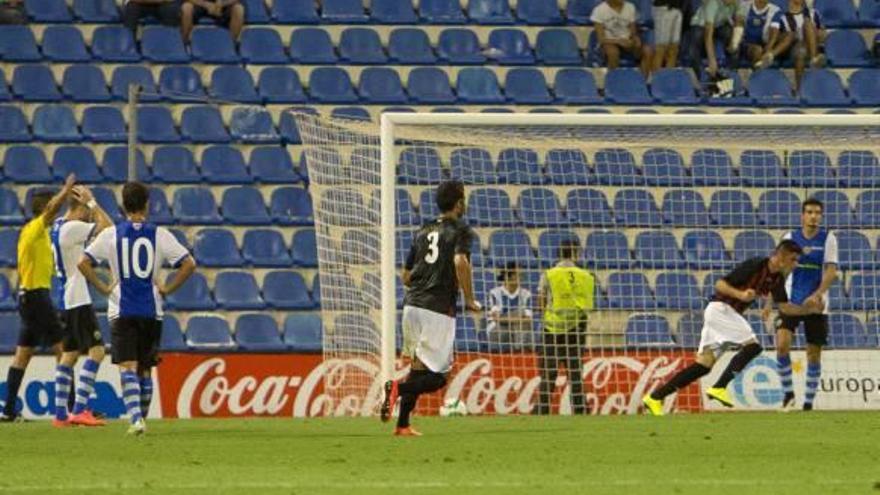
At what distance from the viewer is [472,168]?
22406 millimetres

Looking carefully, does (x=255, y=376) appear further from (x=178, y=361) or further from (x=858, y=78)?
(x=858, y=78)

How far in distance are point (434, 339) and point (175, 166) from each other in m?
9.30

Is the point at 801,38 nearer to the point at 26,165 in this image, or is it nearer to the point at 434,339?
the point at 26,165

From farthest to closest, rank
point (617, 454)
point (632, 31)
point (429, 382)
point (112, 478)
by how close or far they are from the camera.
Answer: point (632, 31) → point (429, 382) → point (617, 454) → point (112, 478)

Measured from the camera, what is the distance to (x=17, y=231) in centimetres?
2353

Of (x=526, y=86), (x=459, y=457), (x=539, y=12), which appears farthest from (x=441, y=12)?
(x=459, y=457)

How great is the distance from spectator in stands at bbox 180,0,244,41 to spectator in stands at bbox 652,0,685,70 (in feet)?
16.8

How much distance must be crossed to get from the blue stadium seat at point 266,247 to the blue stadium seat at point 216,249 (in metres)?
0.13

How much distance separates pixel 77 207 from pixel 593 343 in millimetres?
5716

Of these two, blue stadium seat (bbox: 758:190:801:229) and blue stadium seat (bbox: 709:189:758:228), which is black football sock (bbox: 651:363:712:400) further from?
blue stadium seat (bbox: 758:190:801:229)

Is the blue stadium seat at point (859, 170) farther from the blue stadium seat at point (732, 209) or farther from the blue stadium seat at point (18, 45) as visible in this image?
the blue stadium seat at point (18, 45)

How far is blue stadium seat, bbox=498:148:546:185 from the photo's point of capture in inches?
883

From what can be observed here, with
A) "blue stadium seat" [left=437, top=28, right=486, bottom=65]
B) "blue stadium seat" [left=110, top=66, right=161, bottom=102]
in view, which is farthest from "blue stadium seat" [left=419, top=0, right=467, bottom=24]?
"blue stadium seat" [left=110, top=66, right=161, bottom=102]

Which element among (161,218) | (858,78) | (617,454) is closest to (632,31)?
(858,78)
